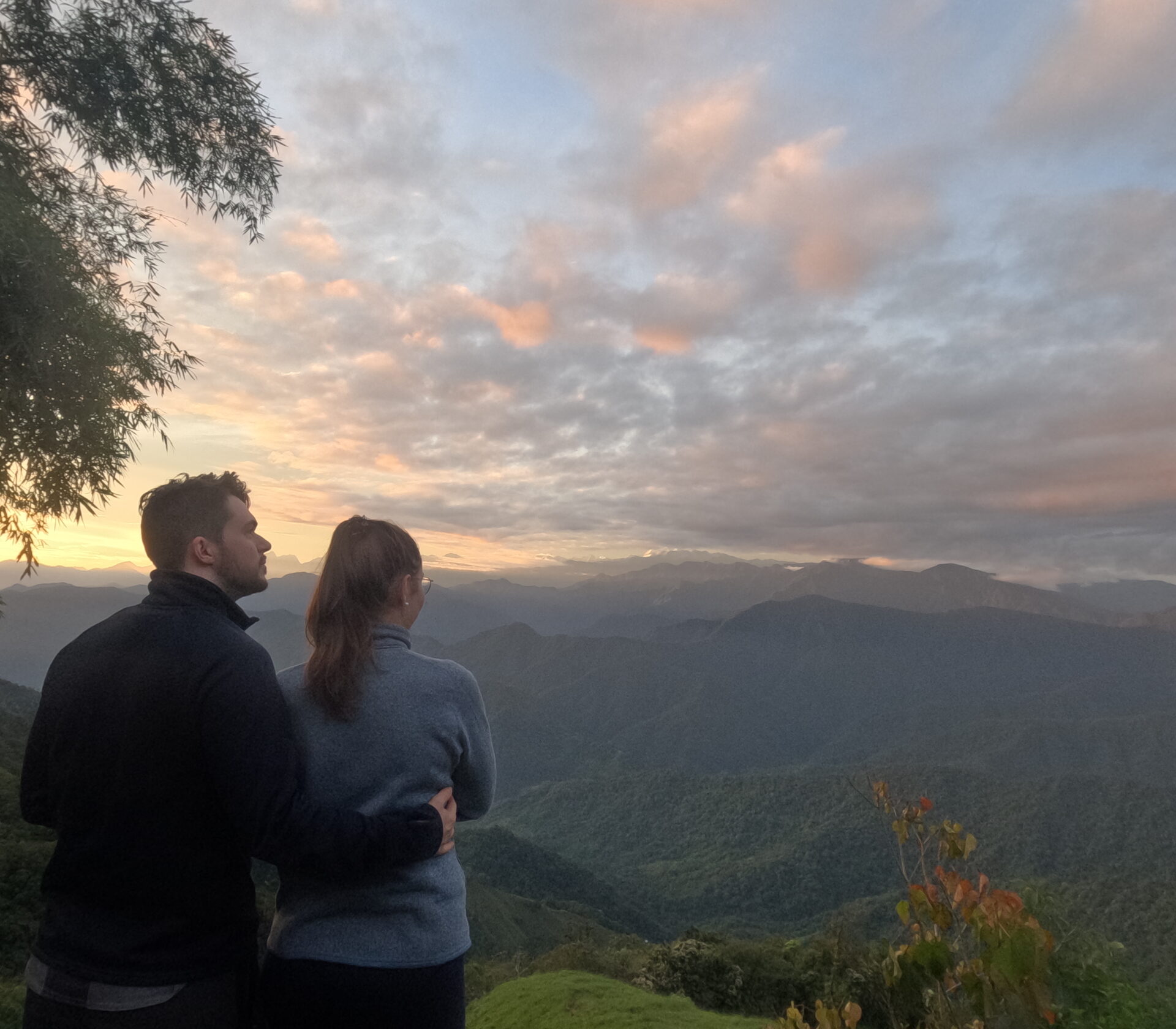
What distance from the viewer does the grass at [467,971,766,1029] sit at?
6.07 meters

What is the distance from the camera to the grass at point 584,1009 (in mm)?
6066

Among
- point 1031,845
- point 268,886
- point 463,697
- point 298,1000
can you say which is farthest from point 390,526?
point 1031,845

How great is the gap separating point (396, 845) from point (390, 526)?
808mm

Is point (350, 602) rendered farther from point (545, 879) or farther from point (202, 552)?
point (545, 879)

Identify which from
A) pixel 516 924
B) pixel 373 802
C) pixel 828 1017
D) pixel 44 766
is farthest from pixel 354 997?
pixel 516 924

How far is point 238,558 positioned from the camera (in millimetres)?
2104

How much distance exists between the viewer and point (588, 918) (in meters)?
64.9

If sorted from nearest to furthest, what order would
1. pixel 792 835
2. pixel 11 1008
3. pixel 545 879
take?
pixel 11 1008
pixel 545 879
pixel 792 835

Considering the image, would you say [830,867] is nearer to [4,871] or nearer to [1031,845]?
[1031,845]

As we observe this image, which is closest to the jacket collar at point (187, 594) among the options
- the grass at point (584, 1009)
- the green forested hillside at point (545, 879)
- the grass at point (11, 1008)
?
the grass at point (11, 1008)

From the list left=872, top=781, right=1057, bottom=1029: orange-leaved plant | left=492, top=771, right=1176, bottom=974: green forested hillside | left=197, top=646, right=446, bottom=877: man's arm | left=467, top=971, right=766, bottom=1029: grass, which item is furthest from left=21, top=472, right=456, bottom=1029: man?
left=492, top=771, right=1176, bottom=974: green forested hillside

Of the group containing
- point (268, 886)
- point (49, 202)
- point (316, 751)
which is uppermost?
point (49, 202)

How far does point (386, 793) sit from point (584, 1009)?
Answer: 5611 mm

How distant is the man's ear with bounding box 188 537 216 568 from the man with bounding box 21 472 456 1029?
6.7 inches
